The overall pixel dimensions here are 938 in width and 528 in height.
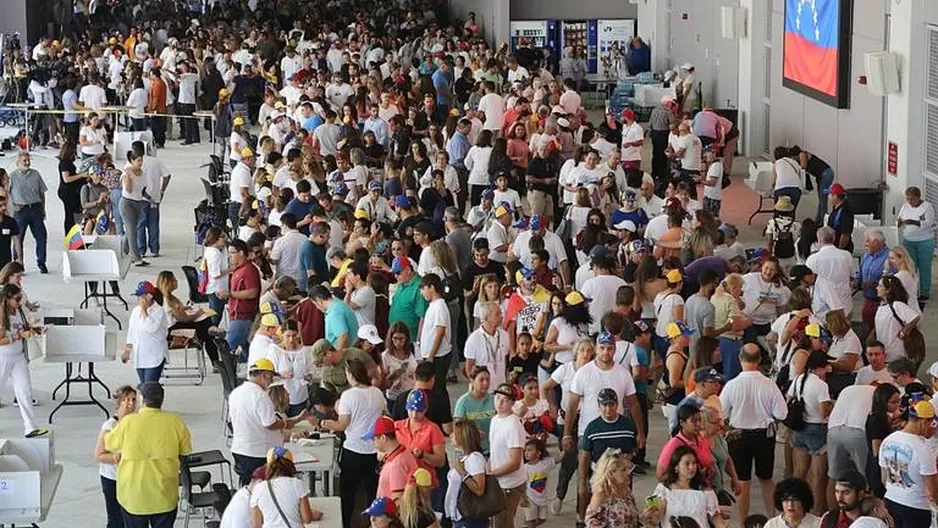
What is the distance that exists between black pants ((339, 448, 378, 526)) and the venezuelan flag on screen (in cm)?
1379

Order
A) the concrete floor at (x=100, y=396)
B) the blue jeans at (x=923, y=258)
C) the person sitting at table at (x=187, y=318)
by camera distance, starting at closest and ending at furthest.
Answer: the concrete floor at (x=100, y=396) < the person sitting at table at (x=187, y=318) < the blue jeans at (x=923, y=258)

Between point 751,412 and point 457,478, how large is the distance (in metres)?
2.26

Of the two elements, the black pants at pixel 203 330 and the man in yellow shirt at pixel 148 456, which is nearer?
the man in yellow shirt at pixel 148 456

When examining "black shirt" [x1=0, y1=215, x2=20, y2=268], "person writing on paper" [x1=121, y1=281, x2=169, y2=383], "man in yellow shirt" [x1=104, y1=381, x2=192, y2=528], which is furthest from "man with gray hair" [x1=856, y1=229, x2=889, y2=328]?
"black shirt" [x1=0, y1=215, x2=20, y2=268]

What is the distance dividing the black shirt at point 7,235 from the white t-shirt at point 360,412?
878 cm

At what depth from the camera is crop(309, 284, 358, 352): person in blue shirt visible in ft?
45.5

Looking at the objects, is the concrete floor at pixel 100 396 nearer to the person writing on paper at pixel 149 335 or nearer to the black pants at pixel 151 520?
the person writing on paper at pixel 149 335

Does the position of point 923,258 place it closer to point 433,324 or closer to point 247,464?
point 433,324

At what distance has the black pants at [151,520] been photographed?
1162cm

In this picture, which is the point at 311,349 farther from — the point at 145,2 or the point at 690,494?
the point at 145,2

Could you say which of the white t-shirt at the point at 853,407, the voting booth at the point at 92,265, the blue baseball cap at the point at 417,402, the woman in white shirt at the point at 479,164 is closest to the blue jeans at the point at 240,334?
the voting booth at the point at 92,265

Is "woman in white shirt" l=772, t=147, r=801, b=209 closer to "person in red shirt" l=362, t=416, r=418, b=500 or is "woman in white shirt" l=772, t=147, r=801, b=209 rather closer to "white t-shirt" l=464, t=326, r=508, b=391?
"white t-shirt" l=464, t=326, r=508, b=391

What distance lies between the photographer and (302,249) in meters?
16.7

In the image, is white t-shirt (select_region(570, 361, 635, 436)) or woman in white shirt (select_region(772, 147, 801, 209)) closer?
white t-shirt (select_region(570, 361, 635, 436))
